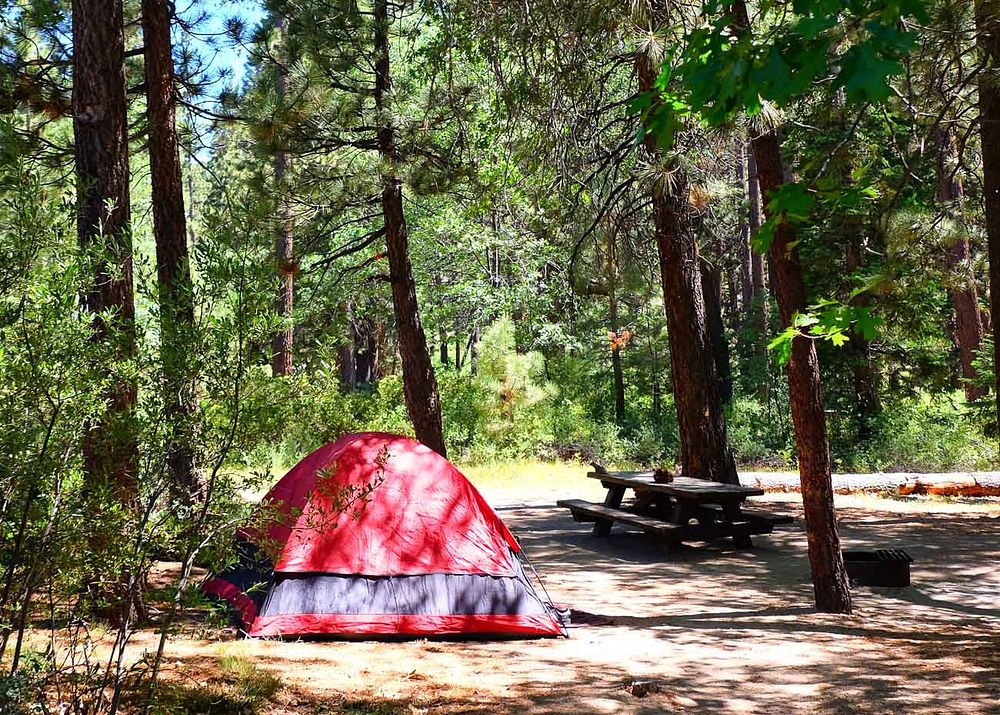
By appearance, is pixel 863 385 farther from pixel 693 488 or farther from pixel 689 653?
pixel 689 653

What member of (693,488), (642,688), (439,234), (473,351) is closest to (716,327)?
(473,351)

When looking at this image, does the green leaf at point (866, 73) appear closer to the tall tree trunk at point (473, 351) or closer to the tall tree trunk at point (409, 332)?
the tall tree trunk at point (409, 332)

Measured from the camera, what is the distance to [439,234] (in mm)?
21016

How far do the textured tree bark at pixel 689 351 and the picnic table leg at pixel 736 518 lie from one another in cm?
149

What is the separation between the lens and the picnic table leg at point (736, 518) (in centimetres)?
1052

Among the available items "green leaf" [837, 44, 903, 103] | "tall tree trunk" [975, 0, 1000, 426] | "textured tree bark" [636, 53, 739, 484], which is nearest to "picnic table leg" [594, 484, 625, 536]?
"textured tree bark" [636, 53, 739, 484]

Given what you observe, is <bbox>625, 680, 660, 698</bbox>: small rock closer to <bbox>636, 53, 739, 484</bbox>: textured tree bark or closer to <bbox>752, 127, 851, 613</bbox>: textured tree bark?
<bbox>752, 127, 851, 613</bbox>: textured tree bark

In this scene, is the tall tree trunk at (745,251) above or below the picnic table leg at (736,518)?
above

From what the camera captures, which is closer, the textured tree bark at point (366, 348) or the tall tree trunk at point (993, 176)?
the tall tree trunk at point (993, 176)

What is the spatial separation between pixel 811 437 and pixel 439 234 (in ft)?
48.0

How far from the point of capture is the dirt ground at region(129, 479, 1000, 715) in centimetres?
511

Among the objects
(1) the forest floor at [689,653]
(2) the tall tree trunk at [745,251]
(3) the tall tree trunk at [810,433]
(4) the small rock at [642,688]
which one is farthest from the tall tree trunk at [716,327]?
(4) the small rock at [642,688]

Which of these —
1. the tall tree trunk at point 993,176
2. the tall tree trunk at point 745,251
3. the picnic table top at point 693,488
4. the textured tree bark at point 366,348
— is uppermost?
the tall tree trunk at point 745,251

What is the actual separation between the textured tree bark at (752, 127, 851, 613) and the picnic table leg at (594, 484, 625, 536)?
13.7 feet
